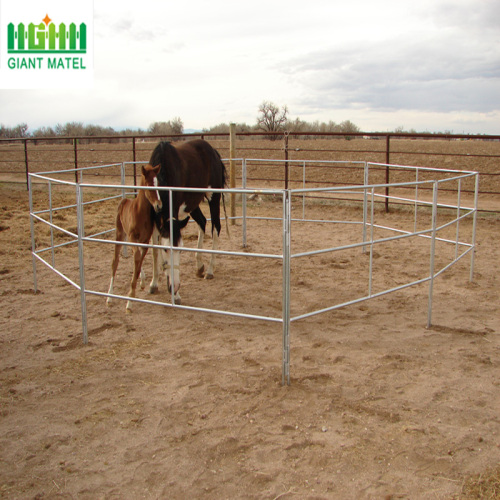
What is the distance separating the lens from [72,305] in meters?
5.00

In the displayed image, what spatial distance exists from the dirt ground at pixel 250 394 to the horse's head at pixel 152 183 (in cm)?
111

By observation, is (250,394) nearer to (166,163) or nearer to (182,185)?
(166,163)

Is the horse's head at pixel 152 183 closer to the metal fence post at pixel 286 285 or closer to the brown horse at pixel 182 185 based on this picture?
the brown horse at pixel 182 185

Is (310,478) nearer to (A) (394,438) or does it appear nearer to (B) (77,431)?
(A) (394,438)

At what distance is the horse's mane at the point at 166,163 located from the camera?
498 cm

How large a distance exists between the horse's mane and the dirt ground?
49.6 inches

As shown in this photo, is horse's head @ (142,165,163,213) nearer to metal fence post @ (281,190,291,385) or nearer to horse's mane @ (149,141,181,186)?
horse's mane @ (149,141,181,186)

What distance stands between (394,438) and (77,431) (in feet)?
5.97

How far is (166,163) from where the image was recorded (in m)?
5.05

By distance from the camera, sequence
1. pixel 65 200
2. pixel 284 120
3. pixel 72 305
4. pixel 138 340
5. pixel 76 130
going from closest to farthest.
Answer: pixel 138 340
pixel 72 305
pixel 65 200
pixel 284 120
pixel 76 130

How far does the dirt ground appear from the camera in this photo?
2.38 metres

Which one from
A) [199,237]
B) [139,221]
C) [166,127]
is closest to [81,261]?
[139,221]

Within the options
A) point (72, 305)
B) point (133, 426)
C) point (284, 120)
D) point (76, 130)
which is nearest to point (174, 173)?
point (72, 305)

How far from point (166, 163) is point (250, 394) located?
280 cm
